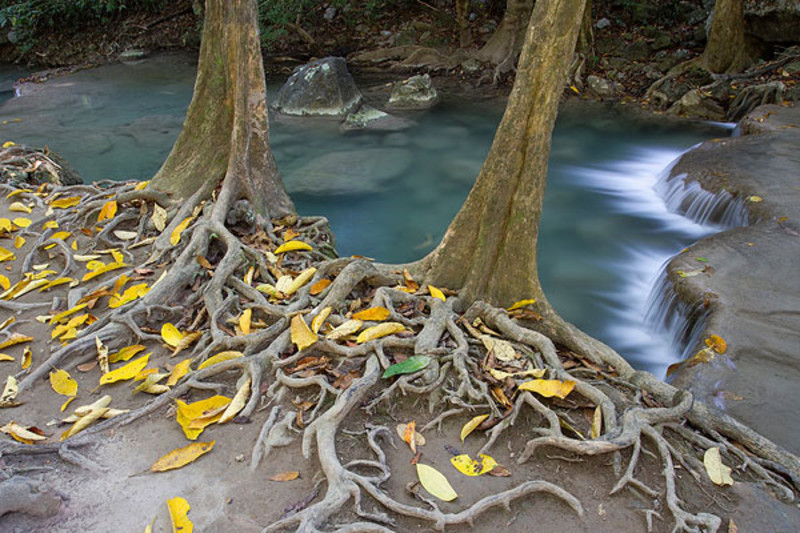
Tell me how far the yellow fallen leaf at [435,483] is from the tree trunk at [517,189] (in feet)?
5.22

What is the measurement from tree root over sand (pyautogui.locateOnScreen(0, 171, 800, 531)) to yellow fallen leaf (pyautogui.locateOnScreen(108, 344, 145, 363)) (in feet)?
0.28

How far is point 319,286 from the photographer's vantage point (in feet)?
14.0

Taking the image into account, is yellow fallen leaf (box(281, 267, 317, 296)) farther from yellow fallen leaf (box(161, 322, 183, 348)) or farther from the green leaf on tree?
the green leaf on tree

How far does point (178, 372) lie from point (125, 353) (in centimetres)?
51

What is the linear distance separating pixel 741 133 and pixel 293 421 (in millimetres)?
8876

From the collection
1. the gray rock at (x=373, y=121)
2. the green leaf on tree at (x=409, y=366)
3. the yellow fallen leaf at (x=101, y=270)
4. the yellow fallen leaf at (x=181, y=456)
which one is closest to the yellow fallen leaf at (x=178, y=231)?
the yellow fallen leaf at (x=101, y=270)

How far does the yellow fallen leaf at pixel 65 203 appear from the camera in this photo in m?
5.93

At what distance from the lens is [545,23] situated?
355cm

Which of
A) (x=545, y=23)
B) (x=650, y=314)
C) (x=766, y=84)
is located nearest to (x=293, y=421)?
(x=545, y=23)

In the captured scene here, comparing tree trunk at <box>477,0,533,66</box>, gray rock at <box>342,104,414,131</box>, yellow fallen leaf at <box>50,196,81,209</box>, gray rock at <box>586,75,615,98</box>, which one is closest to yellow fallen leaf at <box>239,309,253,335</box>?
yellow fallen leaf at <box>50,196,81,209</box>

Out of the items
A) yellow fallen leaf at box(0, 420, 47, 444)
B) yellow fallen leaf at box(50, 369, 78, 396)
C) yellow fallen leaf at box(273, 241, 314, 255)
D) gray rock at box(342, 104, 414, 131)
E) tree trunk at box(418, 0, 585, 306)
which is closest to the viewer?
yellow fallen leaf at box(0, 420, 47, 444)

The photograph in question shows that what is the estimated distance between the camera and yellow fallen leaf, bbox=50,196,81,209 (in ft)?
19.5

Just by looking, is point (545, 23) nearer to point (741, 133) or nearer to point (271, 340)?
point (271, 340)

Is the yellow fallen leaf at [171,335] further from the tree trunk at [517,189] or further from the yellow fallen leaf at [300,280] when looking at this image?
the tree trunk at [517,189]
